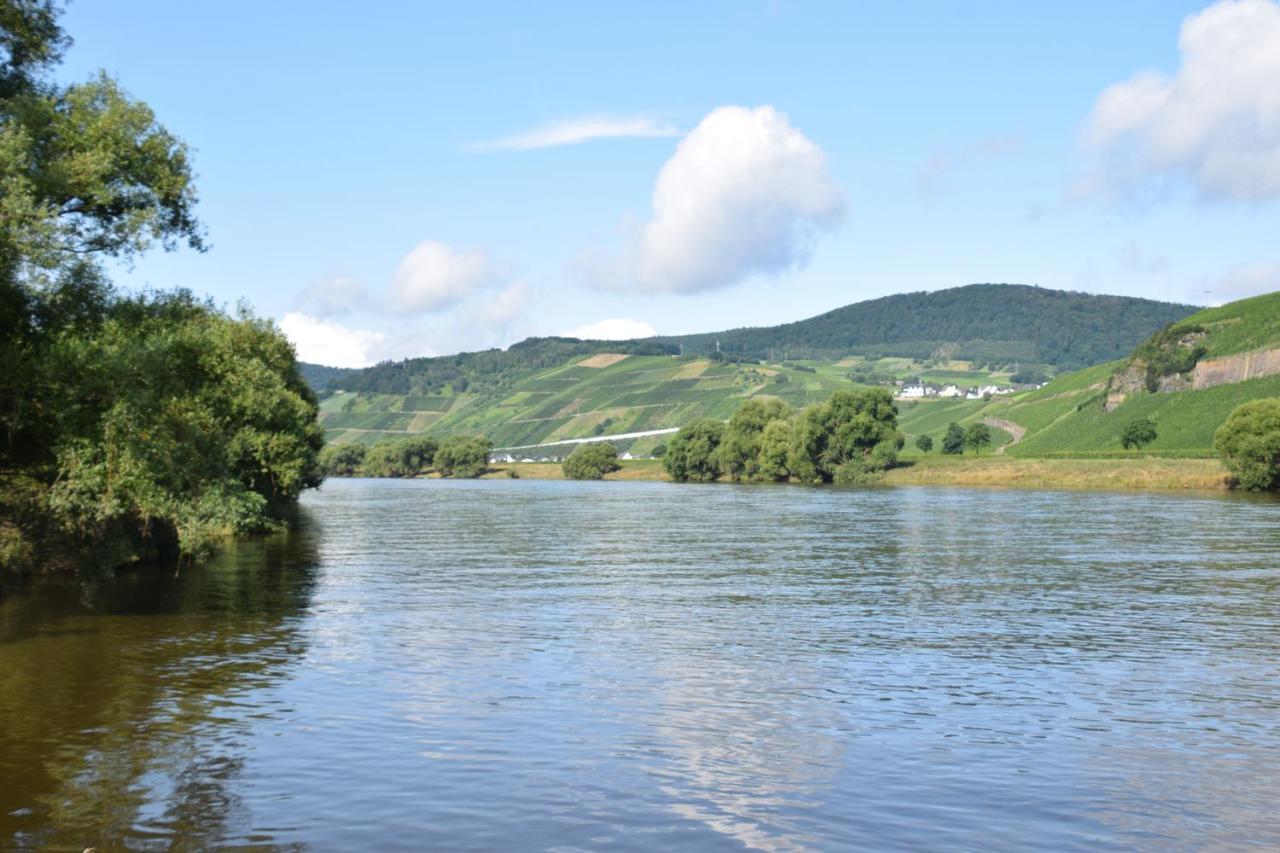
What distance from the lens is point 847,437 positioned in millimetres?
167625

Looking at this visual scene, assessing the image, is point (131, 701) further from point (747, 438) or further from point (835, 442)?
point (747, 438)

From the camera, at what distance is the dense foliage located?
106ft

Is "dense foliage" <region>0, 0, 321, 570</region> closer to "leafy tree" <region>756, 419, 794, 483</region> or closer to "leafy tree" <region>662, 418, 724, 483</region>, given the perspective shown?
"leafy tree" <region>756, 419, 794, 483</region>

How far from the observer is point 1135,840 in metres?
17.3

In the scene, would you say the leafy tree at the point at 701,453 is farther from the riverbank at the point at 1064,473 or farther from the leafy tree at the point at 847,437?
the riverbank at the point at 1064,473

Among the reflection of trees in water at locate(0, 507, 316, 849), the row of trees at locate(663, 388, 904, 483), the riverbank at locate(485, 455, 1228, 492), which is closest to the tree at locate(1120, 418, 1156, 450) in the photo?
the riverbank at locate(485, 455, 1228, 492)

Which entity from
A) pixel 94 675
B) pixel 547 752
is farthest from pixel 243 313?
pixel 547 752

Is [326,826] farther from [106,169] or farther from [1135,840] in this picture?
[106,169]

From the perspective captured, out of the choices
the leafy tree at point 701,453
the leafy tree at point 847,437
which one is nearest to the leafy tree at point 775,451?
the leafy tree at point 847,437

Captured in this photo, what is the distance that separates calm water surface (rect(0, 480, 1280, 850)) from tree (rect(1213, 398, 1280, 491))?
248 ft

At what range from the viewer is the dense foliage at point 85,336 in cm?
3241

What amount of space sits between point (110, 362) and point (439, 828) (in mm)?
20432

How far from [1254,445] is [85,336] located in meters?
121

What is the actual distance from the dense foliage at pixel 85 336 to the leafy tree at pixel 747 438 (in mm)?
143750
